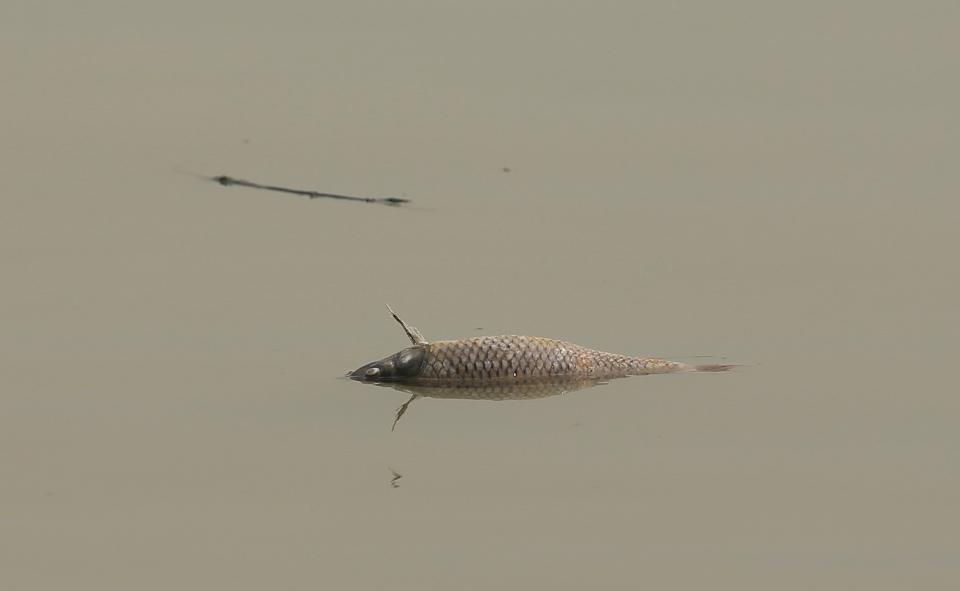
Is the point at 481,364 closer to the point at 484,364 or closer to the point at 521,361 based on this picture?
the point at 484,364

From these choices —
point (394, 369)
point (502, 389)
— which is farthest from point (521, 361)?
point (394, 369)

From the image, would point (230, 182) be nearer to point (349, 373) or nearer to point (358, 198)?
point (358, 198)

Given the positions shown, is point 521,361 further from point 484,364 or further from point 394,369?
point 394,369

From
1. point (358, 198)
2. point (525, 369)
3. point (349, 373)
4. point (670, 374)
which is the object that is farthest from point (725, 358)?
point (358, 198)
